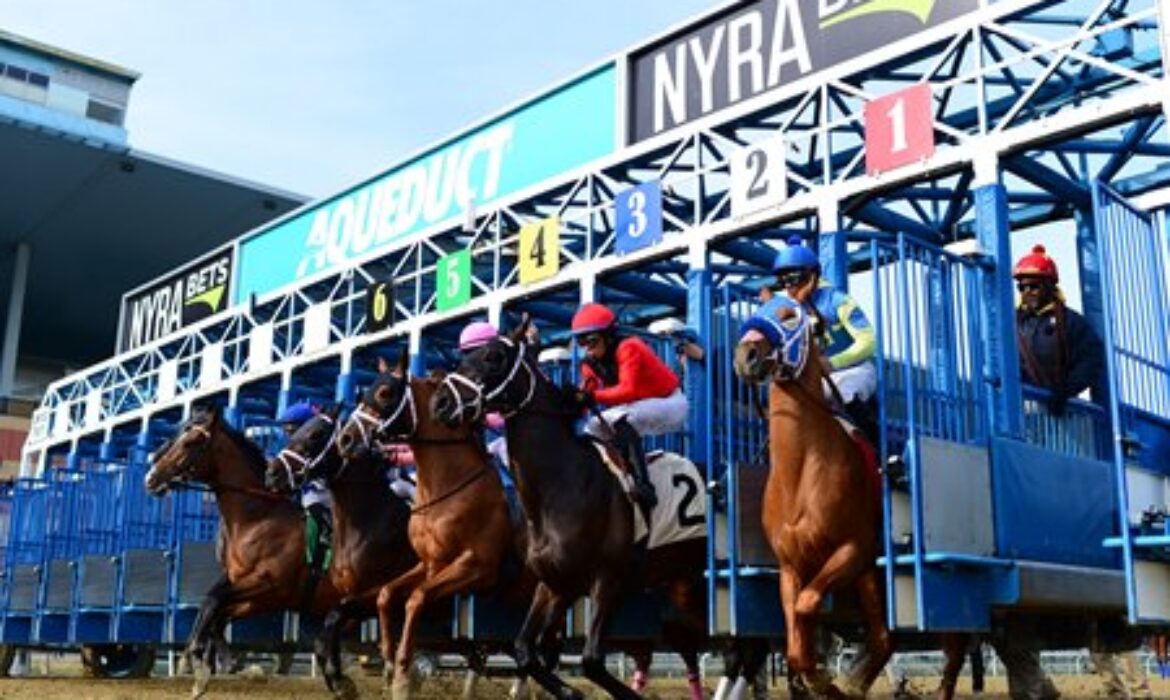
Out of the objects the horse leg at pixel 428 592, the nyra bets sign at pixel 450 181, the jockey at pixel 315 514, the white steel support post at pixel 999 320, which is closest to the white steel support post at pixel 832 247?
the white steel support post at pixel 999 320

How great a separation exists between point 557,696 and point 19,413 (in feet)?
101

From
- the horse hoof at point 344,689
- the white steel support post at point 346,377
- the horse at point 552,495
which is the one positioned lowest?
the horse hoof at point 344,689

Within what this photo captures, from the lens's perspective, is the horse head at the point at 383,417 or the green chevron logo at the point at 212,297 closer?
Result: the horse head at the point at 383,417

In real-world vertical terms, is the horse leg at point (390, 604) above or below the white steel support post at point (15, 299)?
below

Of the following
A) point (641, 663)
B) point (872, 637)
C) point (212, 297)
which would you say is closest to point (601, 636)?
point (872, 637)

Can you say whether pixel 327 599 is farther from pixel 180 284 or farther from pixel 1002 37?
pixel 180 284

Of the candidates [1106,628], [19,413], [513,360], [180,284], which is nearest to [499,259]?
[513,360]

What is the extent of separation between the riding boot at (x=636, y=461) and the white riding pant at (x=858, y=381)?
4.25ft

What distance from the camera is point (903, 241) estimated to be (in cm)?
568

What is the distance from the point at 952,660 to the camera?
5.90 m

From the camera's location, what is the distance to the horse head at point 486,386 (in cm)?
661

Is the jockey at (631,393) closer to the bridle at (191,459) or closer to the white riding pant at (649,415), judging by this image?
the white riding pant at (649,415)

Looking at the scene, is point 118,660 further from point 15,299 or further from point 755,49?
point 15,299

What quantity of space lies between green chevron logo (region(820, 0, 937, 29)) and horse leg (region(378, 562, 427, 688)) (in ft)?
15.7
